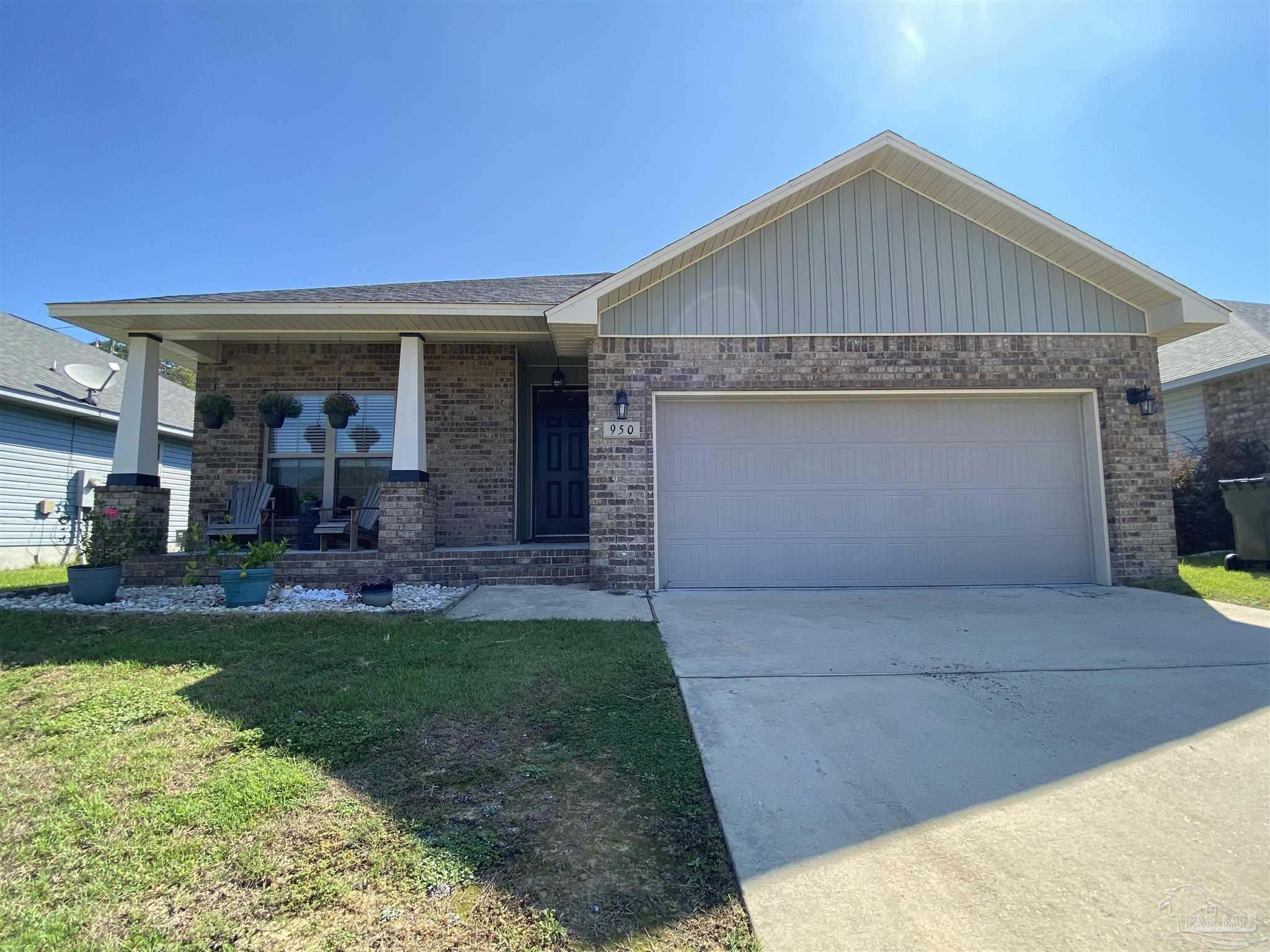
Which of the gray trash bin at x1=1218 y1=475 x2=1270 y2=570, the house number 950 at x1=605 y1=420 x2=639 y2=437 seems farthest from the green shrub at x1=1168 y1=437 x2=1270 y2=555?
the house number 950 at x1=605 y1=420 x2=639 y2=437

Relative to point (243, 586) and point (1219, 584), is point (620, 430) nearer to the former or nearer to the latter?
point (243, 586)

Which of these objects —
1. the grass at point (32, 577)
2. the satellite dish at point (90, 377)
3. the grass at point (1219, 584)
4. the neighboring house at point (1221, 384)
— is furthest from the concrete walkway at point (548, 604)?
the satellite dish at point (90, 377)

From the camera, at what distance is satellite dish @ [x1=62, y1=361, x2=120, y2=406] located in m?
11.3

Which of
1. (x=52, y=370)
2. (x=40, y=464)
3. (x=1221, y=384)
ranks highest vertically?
(x=52, y=370)

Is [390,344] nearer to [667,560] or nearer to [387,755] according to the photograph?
[667,560]

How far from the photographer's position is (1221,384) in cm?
1041

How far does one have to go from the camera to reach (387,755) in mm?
2721

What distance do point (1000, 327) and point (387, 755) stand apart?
7.55 m

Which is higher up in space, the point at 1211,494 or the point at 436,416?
the point at 436,416

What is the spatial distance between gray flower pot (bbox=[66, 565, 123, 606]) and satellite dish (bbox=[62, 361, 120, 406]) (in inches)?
297

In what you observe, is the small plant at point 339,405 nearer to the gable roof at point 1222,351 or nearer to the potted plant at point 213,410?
Result: the potted plant at point 213,410

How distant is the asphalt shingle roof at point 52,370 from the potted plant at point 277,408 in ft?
10.7

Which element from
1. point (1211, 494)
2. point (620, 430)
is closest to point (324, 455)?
point (620, 430)

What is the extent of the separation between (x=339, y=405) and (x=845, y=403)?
6479 mm
